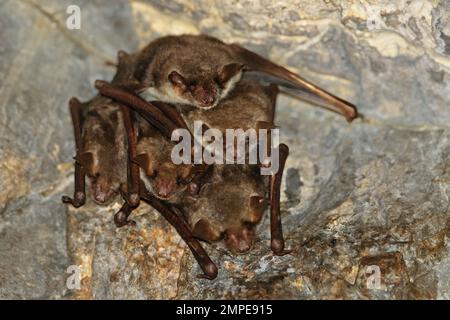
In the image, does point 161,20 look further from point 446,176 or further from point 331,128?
point 446,176

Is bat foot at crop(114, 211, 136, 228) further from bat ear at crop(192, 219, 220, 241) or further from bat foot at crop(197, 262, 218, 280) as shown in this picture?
bat foot at crop(197, 262, 218, 280)

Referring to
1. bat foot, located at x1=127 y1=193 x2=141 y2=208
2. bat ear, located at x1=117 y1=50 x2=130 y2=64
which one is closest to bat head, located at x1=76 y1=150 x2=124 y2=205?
bat foot, located at x1=127 y1=193 x2=141 y2=208

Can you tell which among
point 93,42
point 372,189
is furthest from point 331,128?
point 93,42

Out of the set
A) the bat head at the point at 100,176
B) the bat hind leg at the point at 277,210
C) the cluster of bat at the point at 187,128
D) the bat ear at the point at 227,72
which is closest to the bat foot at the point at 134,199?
the cluster of bat at the point at 187,128

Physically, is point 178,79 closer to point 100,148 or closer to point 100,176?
point 100,148

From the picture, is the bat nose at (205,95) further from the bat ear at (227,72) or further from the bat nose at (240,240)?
the bat nose at (240,240)
